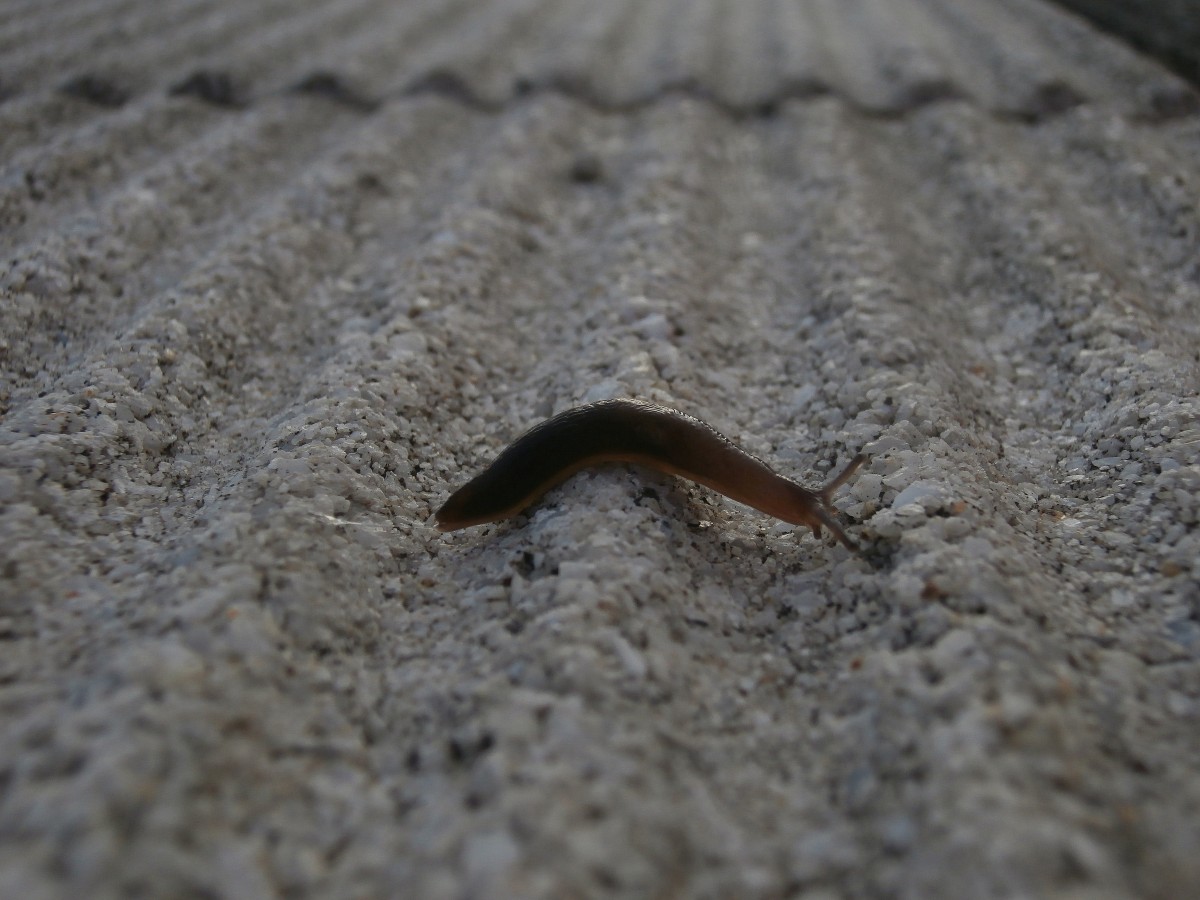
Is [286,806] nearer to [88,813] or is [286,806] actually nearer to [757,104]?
[88,813]

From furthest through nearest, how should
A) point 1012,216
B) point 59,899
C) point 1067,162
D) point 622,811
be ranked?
point 1067,162 → point 1012,216 → point 622,811 → point 59,899

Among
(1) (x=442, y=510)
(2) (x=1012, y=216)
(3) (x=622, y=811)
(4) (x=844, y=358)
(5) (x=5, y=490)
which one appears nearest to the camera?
(3) (x=622, y=811)

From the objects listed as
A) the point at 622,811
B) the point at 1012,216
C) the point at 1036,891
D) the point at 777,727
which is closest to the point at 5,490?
the point at 622,811

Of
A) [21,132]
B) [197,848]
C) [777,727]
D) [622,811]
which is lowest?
[777,727]

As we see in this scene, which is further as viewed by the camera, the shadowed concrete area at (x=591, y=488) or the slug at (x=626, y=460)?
the slug at (x=626, y=460)

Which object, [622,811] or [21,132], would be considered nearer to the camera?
[622,811]
